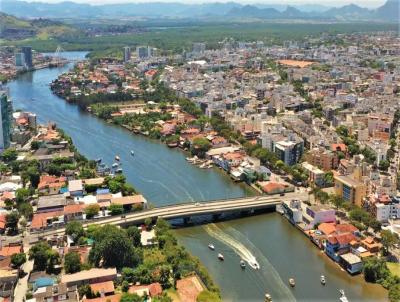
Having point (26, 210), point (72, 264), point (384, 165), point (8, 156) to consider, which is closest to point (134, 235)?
point (72, 264)

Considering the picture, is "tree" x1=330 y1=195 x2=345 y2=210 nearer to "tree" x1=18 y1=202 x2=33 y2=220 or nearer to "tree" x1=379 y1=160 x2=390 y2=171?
"tree" x1=379 y1=160 x2=390 y2=171

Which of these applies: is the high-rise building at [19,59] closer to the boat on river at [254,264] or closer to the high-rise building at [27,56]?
the high-rise building at [27,56]

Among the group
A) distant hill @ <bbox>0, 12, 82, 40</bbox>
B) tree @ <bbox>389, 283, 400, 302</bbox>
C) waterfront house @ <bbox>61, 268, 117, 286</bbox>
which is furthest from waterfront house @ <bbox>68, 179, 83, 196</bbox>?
distant hill @ <bbox>0, 12, 82, 40</bbox>

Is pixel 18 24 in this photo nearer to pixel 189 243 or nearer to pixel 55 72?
pixel 55 72

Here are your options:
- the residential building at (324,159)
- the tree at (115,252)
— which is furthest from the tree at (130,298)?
the residential building at (324,159)

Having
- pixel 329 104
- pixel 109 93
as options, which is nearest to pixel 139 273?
pixel 329 104

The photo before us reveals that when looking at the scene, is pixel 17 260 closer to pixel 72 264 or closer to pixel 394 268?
pixel 72 264
